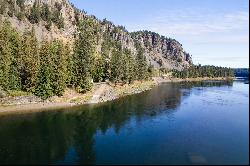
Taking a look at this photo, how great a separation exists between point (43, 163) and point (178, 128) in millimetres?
32537

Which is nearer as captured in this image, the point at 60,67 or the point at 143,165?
the point at 143,165

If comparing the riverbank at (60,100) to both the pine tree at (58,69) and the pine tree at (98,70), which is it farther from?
the pine tree at (98,70)

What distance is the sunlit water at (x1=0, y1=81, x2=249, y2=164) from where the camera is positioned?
169 ft

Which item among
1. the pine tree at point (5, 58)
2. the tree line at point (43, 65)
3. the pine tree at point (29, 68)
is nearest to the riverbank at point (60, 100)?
the tree line at point (43, 65)

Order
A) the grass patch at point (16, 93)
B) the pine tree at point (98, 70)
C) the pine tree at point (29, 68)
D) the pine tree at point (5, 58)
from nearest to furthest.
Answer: the grass patch at point (16, 93) < the pine tree at point (5, 58) < the pine tree at point (29, 68) < the pine tree at point (98, 70)

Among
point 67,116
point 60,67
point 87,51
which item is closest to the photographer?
point 67,116

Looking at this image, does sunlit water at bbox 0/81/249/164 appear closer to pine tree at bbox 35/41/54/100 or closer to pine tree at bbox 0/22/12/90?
pine tree at bbox 35/41/54/100

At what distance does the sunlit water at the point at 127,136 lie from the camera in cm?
5156

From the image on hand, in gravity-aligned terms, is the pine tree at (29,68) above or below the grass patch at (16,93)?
above

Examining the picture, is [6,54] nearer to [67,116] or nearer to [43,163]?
[67,116]

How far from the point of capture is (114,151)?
55.4m

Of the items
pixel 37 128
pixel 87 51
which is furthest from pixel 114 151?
pixel 87 51

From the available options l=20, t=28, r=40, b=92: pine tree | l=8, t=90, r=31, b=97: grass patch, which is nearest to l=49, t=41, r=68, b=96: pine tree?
l=20, t=28, r=40, b=92: pine tree

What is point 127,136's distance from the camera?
2606 inches
